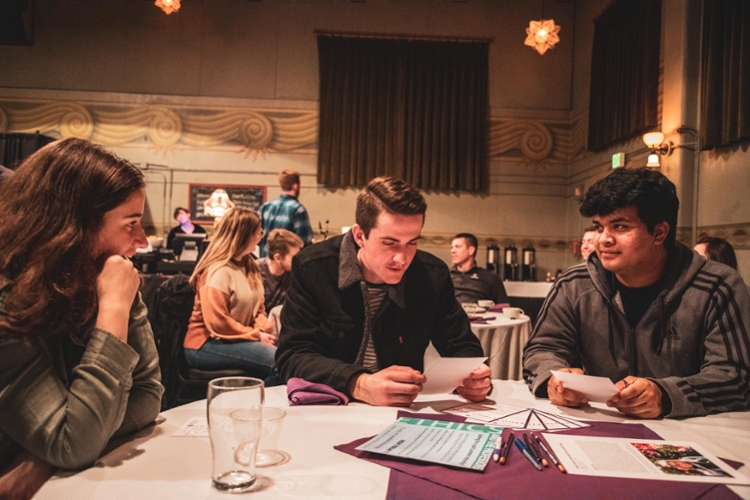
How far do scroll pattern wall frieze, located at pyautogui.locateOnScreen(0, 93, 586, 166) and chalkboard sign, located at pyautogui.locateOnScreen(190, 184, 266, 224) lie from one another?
631 millimetres

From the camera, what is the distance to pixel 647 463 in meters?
1.06

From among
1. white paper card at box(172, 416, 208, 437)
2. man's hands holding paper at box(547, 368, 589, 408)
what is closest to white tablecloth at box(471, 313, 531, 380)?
man's hands holding paper at box(547, 368, 589, 408)

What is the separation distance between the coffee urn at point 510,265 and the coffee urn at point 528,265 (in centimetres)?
12

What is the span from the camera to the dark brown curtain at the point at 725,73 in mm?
5071

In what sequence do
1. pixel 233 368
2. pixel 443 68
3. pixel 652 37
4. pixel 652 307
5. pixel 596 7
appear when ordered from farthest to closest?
pixel 443 68 → pixel 596 7 → pixel 652 37 → pixel 233 368 → pixel 652 307

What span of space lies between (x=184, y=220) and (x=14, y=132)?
291cm

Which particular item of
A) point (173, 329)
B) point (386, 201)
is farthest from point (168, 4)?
point (386, 201)

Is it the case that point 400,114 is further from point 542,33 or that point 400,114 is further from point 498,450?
point 498,450

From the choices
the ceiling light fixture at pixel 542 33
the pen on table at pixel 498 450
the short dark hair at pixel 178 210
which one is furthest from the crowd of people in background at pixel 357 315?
the short dark hair at pixel 178 210

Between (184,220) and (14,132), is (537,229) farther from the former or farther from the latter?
(14,132)

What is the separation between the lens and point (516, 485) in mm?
945

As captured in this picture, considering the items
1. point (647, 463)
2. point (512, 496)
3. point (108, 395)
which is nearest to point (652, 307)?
point (647, 463)

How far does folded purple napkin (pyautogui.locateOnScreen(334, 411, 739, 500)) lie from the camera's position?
0.91 m

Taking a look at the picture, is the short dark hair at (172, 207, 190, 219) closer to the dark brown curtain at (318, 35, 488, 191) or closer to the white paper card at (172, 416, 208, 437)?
the dark brown curtain at (318, 35, 488, 191)
